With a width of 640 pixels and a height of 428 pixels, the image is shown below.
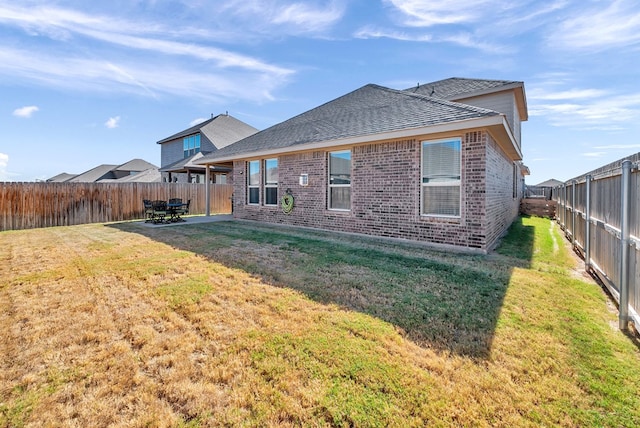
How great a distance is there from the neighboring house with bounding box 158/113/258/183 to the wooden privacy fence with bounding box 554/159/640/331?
21.6 metres

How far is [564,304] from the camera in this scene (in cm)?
374

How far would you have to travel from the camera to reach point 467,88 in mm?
14680

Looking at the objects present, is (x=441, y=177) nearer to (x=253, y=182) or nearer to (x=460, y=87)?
(x=253, y=182)

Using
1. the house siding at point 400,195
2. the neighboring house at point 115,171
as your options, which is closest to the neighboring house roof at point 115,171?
the neighboring house at point 115,171

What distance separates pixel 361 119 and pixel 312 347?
798cm

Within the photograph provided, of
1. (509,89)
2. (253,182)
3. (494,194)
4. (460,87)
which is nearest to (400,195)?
(494,194)

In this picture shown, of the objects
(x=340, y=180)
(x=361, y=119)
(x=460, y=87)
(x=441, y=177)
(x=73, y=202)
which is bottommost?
(x=73, y=202)

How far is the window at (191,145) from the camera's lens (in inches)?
1020

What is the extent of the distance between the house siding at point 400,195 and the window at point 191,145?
1896 cm

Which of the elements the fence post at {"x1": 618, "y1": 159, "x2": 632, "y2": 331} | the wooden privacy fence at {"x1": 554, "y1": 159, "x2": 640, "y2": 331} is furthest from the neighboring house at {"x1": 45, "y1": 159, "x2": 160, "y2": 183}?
the fence post at {"x1": 618, "y1": 159, "x2": 632, "y2": 331}

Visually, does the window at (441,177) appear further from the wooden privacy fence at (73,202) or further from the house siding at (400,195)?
the wooden privacy fence at (73,202)

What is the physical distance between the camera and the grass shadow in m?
3.11

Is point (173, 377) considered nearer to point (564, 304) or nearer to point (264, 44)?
point (564, 304)

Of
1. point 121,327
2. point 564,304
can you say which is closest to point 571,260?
point 564,304
